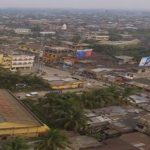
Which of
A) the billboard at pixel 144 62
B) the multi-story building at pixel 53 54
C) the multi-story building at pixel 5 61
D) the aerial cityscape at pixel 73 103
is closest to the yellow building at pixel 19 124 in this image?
the aerial cityscape at pixel 73 103

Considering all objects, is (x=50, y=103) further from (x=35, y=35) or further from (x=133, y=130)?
(x=35, y=35)

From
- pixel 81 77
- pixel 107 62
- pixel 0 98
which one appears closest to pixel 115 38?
pixel 107 62

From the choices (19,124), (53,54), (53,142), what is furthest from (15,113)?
(53,54)

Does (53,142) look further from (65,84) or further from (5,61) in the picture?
(5,61)

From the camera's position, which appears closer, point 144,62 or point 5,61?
point 5,61

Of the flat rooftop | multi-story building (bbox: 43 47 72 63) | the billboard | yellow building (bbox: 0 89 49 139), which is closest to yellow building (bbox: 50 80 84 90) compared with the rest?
the flat rooftop

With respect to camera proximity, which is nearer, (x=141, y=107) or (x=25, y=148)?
(x=25, y=148)
